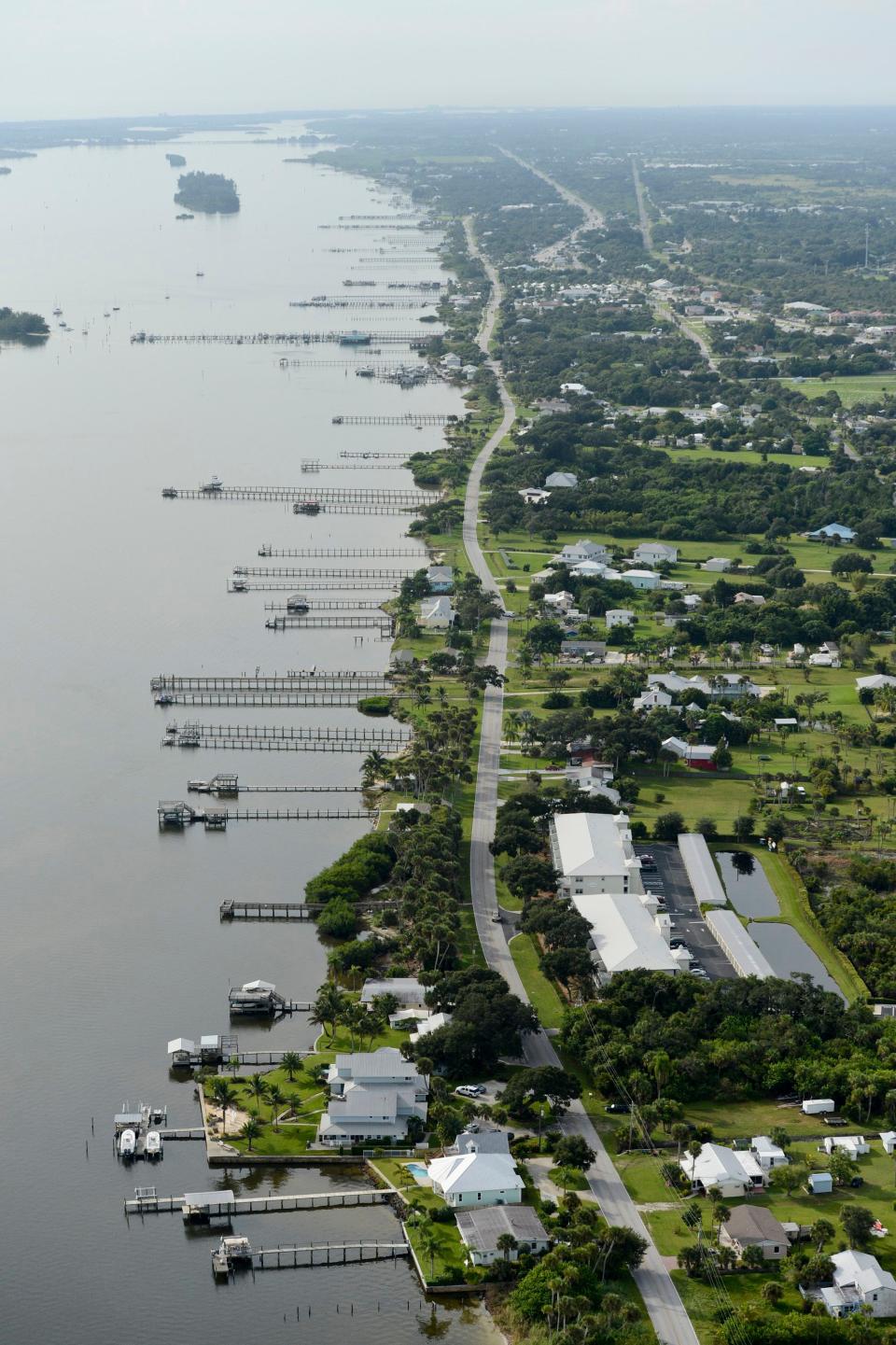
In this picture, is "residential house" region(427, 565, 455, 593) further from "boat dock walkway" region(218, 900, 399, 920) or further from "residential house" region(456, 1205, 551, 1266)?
"residential house" region(456, 1205, 551, 1266)

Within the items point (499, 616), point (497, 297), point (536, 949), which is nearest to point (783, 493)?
point (499, 616)

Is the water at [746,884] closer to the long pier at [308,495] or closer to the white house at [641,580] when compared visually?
the white house at [641,580]

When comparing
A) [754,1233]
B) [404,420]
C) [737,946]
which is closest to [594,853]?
[737,946]

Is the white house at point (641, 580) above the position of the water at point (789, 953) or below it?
above

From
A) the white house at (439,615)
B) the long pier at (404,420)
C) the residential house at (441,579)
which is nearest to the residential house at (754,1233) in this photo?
the white house at (439,615)

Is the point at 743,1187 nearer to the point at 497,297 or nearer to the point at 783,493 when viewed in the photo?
the point at 783,493
